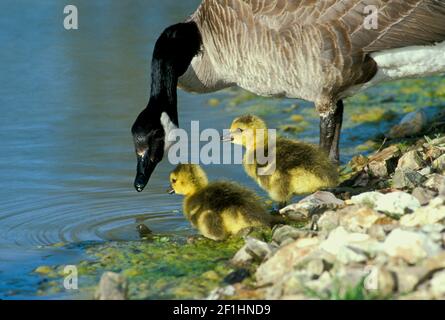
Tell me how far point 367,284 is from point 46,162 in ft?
15.2

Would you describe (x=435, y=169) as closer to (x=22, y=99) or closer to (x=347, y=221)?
(x=347, y=221)

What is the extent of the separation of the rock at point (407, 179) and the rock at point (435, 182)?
119 mm

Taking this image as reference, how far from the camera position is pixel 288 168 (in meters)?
6.80

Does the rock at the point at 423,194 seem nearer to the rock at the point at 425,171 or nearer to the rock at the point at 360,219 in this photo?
the rock at the point at 360,219

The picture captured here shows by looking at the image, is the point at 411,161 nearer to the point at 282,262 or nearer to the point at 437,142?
the point at 437,142

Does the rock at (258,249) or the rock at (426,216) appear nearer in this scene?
the rock at (426,216)

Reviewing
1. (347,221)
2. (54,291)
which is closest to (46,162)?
(54,291)

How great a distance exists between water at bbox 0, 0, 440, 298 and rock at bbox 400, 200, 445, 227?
202 cm

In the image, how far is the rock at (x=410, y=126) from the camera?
28.6 ft

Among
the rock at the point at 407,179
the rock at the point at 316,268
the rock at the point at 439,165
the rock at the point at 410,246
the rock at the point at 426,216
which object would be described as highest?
the rock at the point at 439,165

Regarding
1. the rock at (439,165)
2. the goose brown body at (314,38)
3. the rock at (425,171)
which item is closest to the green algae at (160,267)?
the rock at (425,171)

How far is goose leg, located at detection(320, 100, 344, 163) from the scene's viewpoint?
7672 millimetres

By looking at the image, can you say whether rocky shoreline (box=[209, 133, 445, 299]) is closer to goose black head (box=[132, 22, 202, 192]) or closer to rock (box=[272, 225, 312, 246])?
rock (box=[272, 225, 312, 246])

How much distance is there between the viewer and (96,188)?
25.4ft
